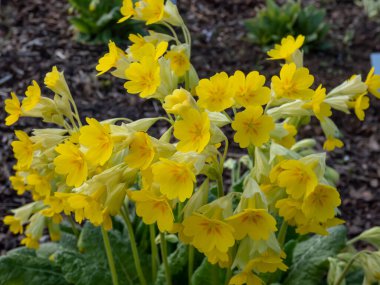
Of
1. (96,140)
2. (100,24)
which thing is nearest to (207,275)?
(96,140)

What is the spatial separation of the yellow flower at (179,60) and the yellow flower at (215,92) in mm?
298

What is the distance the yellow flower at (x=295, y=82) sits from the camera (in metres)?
1.58

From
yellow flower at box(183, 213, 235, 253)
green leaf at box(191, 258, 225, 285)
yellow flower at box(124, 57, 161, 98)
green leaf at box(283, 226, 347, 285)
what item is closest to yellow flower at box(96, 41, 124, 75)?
yellow flower at box(124, 57, 161, 98)

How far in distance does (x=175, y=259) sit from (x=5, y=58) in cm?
244

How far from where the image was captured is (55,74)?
178cm

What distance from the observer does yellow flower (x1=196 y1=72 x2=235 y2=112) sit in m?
1.46

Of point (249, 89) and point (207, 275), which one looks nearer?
point (249, 89)

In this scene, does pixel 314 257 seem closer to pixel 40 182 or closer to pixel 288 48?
pixel 288 48

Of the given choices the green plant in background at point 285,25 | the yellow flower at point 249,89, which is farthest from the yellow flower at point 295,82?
the green plant in background at point 285,25

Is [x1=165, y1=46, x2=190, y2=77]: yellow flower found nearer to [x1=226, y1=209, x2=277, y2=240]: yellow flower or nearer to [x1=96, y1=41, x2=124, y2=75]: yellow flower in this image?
[x1=96, y1=41, x2=124, y2=75]: yellow flower

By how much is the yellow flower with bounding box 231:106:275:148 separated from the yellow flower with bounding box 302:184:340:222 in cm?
19

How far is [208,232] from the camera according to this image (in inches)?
59.5

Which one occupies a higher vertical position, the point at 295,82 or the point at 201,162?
the point at 295,82

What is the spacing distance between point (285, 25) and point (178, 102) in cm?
320
